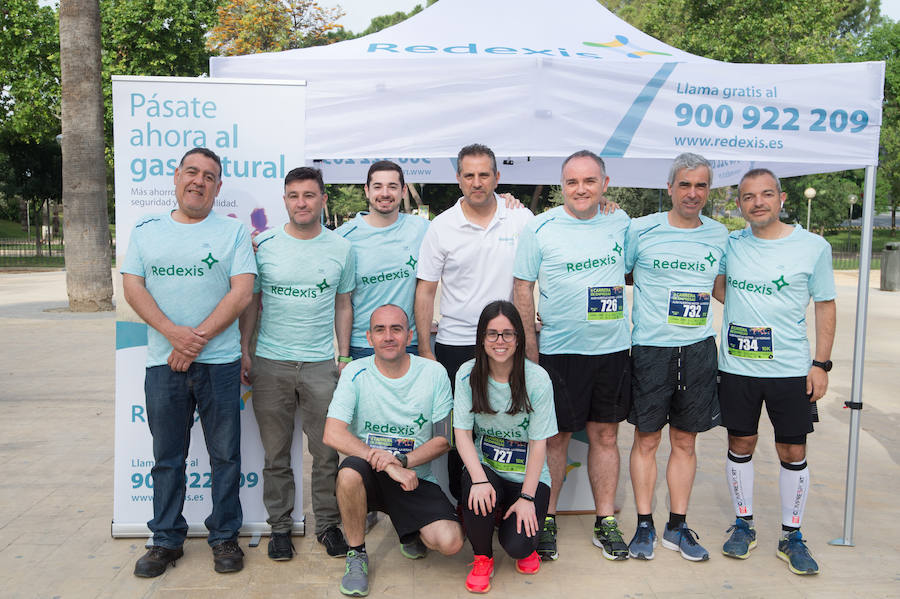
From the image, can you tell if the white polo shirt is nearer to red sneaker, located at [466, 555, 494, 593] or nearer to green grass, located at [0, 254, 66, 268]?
red sneaker, located at [466, 555, 494, 593]

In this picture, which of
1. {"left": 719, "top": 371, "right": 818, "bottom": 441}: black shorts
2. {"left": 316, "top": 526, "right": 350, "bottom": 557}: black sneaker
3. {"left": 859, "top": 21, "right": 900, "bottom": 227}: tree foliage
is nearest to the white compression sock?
{"left": 719, "top": 371, "right": 818, "bottom": 441}: black shorts

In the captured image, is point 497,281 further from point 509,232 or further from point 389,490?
point 389,490

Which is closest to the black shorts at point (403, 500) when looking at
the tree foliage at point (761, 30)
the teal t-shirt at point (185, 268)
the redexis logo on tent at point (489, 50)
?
the teal t-shirt at point (185, 268)

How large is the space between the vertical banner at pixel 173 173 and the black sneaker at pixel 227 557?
38cm

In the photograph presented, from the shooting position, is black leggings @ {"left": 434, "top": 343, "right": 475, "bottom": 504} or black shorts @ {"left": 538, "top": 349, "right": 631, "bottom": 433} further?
black leggings @ {"left": 434, "top": 343, "right": 475, "bottom": 504}

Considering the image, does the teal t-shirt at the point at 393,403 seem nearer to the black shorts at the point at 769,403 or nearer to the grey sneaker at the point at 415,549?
the grey sneaker at the point at 415,549

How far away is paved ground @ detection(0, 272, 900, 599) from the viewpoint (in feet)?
11.3

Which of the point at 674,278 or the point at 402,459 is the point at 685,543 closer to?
the point at 674,278

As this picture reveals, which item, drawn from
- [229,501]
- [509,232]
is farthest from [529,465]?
[229,501]

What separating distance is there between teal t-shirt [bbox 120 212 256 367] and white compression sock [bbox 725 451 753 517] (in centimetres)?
265

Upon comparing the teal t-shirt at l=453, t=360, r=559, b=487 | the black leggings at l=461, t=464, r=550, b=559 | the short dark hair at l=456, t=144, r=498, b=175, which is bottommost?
the black leggings at l=461, t=464, r=550, b=559

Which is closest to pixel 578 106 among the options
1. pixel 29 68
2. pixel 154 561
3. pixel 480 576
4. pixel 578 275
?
pixel 578 275

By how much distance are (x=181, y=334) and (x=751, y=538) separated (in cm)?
305

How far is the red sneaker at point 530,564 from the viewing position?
3.63 metres
